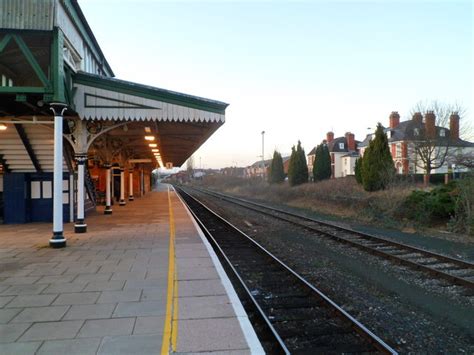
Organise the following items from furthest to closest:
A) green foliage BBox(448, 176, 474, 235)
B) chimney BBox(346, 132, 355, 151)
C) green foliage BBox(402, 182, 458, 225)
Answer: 1. chimney BBox(346, 132, 355, 151)
2. green foliage BBox(402, 182, 458, 225)
3. green foliage BBox(448, 176, 474, 235)

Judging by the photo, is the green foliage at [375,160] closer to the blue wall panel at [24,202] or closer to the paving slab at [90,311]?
the blue wall panel at [24,202]

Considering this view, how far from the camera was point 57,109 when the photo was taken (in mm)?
8805

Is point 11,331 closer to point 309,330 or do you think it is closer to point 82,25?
point 309,330

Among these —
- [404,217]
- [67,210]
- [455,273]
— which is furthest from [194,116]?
[404,217]

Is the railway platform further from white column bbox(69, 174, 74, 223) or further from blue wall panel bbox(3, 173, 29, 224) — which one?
blue wall panel bbox(3, 173, 29, 224)

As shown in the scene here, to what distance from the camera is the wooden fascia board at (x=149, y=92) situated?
35.2ft

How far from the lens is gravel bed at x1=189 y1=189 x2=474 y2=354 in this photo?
4676mm

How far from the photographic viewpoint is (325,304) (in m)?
5.69

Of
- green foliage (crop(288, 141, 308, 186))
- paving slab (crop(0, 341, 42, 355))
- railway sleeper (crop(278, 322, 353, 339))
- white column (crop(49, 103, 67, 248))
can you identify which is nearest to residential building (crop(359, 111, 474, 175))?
green foliage (crop(288, 141, 308, 186))

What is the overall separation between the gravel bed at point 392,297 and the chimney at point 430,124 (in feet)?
83.8

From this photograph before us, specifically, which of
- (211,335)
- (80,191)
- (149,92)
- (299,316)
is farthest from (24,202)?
(211,335)

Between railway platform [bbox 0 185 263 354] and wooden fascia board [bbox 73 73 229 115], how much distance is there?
4.15m

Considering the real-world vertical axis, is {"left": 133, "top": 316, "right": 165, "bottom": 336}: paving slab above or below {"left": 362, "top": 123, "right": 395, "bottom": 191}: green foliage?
below

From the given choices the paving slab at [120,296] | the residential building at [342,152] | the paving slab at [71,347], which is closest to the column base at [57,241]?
the paving slab at [120,296]
